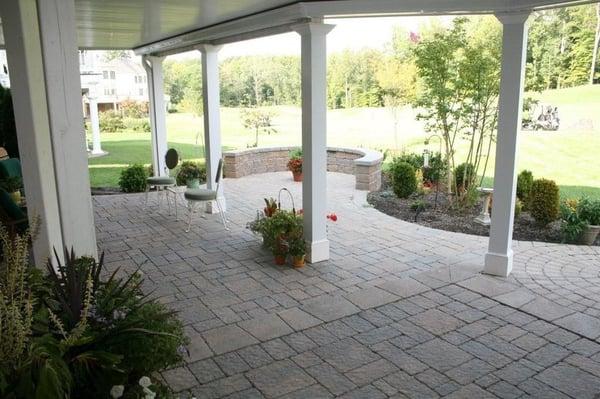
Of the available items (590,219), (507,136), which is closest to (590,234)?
(590,219)

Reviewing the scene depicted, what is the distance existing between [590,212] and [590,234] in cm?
27

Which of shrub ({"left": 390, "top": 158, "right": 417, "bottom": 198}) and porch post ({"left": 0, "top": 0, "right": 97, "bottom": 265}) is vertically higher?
porch post ({"left": 0, "top": 0, "right": 97, "bottom": 265})

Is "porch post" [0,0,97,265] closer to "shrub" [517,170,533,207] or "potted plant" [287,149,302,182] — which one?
"shrub" [517,170,533,207]

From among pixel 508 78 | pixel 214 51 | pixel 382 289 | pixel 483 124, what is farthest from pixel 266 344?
pixel 483 124

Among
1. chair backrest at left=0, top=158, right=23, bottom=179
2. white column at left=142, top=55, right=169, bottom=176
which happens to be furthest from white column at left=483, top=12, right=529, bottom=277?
chair backrest at left=0, top=158, right=23, bottom=179

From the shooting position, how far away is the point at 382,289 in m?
4.43

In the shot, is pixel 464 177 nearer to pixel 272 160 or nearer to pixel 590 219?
pixel 590 219

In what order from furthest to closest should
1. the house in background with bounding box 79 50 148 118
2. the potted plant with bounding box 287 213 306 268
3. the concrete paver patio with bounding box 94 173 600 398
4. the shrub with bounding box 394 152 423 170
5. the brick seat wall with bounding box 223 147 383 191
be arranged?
the house in background with bounding box 79 50 148 118 < the brick seat wall with bounding box 223 147 383 191 < the shrub with bounding box 394 152 423 170 < the potted plant with bounding box 287 213 306 268 < the concrete paver patio with bounding box 94 173 600 398

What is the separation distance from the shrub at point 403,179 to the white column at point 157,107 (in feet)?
13.9

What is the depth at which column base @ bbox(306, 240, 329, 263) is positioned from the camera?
514 centimetres

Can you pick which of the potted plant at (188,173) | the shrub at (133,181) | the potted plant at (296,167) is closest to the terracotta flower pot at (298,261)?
the potted plant at (188,173)

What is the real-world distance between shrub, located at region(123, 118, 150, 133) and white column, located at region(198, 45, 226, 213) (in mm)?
13845

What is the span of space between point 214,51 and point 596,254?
214 inches

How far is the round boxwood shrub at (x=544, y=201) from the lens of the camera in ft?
19.8
